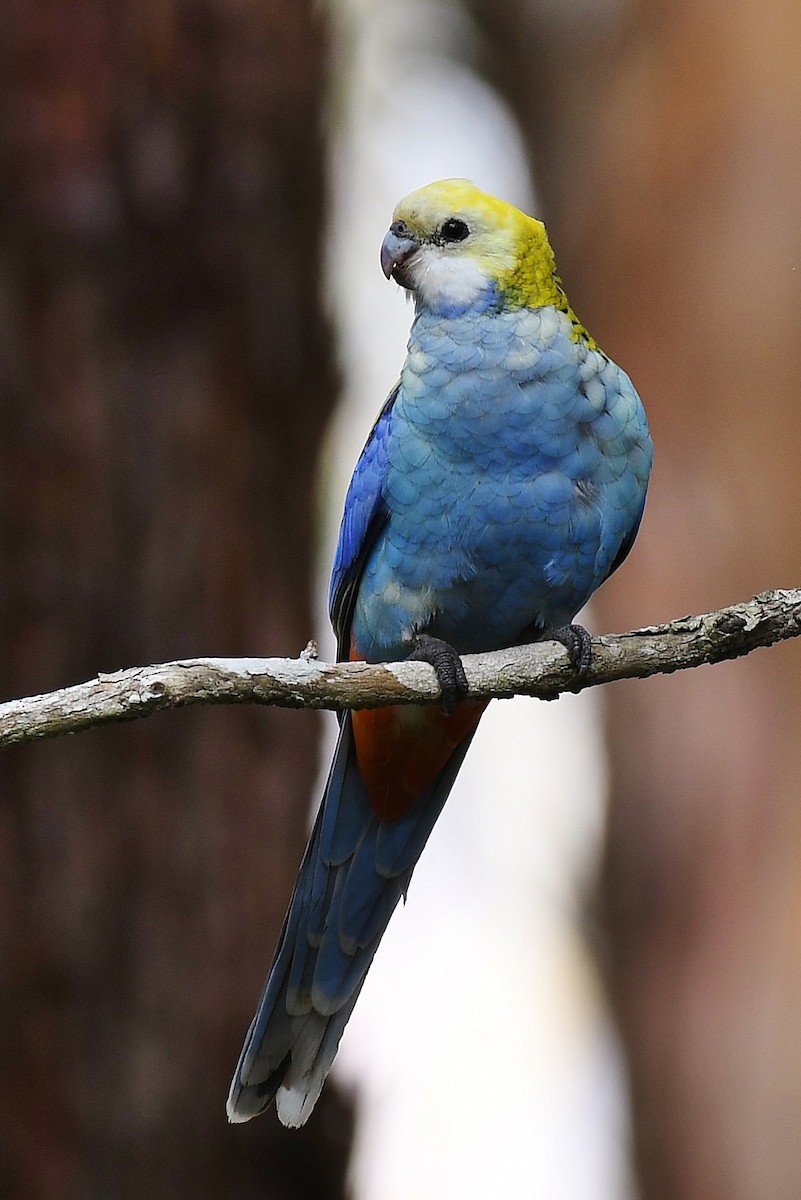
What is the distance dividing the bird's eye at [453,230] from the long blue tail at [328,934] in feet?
4.92

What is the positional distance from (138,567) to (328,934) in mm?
2076

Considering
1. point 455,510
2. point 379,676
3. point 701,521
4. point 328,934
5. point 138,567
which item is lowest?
point 328,934

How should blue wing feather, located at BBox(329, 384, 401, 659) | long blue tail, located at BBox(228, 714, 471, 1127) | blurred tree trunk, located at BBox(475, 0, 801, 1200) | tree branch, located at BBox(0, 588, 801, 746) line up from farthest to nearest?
blurred tree trunk, located at BBox(475, 0, 801, 1200) → long blue tail, located at BBox(228, 714, 471, 1127) → blue wing feather, located at BBox(329, 384, 401, 659) → tree branch, located at BBox(0, 588, 801, 746)

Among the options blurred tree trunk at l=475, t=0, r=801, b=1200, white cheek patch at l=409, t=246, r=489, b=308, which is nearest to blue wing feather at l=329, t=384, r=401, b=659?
white cheek patch at l=409, t=246, r=489, b=308

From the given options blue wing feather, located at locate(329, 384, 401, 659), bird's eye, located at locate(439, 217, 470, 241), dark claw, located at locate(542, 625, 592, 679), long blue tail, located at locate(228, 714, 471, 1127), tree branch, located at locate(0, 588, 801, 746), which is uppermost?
bird's eye, located at locate(439, 217, 470, 241)

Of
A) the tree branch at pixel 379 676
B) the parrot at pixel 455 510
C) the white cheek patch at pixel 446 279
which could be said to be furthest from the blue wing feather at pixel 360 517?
the tree branch at pixel 379 676

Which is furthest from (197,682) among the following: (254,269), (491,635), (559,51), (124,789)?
(559,51)

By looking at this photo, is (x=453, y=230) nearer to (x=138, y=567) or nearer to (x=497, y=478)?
(x=497, y=478)

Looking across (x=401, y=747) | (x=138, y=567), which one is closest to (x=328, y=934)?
(x=401, y=747)

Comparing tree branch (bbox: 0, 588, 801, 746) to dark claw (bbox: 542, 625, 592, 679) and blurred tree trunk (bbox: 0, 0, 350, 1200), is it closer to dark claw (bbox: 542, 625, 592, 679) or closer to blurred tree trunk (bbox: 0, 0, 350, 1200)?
dark claw (bbox: 542, 625, 592, 679)

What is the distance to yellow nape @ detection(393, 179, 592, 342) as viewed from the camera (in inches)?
142

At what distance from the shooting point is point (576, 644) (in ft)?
11.2

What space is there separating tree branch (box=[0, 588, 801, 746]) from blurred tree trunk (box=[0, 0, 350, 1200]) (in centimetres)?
258

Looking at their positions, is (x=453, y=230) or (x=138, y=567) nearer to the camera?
(x=453, y=230)
